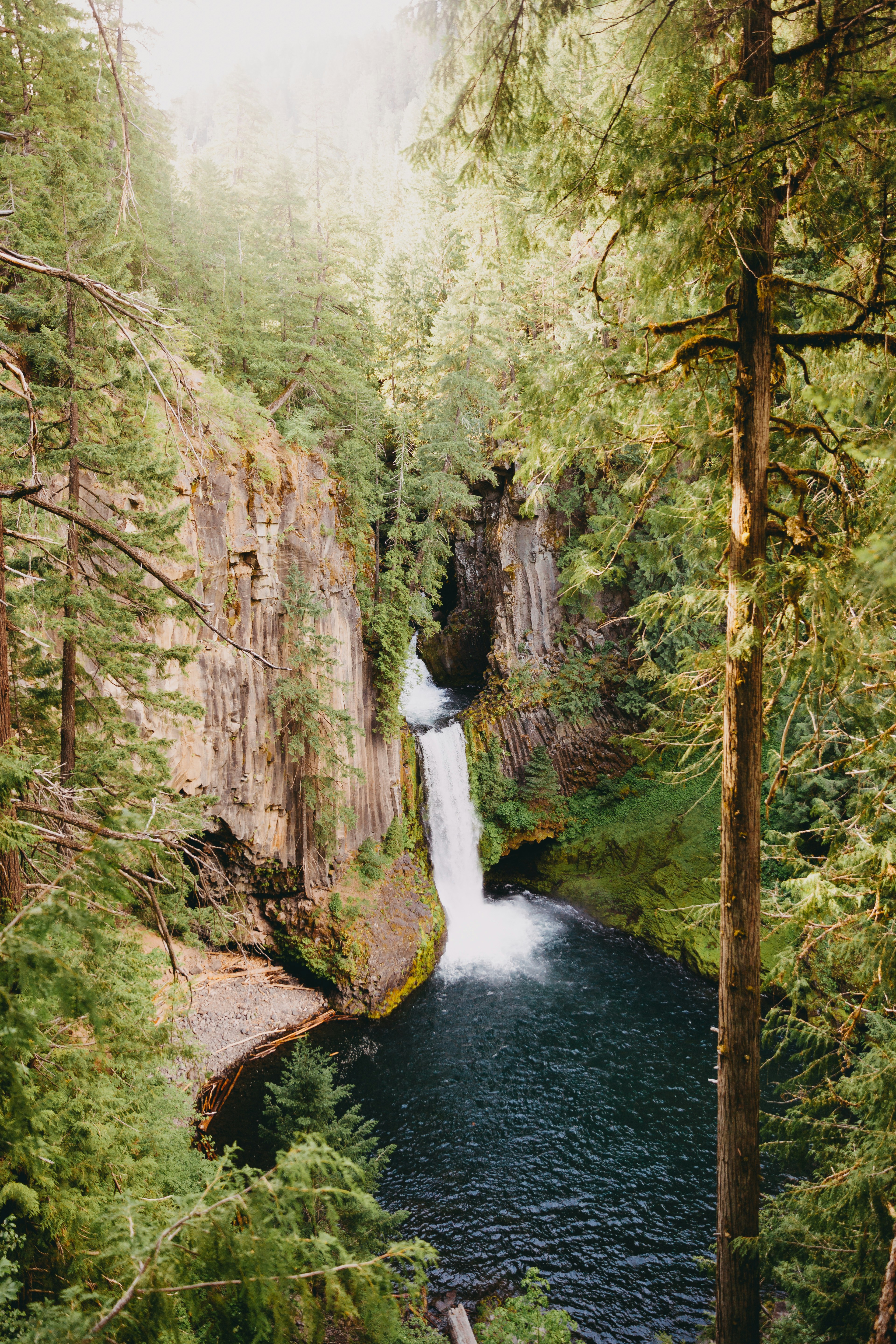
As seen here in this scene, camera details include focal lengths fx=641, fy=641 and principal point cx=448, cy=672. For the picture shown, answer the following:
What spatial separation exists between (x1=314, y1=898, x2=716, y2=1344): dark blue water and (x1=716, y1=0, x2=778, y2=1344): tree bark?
4.40 metres

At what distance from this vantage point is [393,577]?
14.1 meters

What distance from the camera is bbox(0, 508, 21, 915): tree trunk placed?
10.1ft

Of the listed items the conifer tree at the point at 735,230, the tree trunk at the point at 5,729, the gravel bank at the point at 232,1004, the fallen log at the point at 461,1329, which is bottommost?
the fallen log at the point at 461,1329

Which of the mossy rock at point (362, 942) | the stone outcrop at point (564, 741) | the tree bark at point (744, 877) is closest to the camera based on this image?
the tree bark at point (744, 877)

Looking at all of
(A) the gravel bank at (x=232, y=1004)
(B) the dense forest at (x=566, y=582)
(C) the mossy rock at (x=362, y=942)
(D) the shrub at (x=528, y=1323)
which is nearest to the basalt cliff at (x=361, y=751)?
(C) the mossy rock at (x=362, y=942)

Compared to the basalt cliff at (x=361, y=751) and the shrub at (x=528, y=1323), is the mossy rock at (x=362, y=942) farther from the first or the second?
the shrub at (x=528, y=1323)

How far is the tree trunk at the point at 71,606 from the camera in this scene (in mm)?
5227

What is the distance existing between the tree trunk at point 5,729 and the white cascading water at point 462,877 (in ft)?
37.4

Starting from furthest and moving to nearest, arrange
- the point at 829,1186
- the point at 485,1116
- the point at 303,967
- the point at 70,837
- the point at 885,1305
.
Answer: the point at 303,967 → the point at 485,1116 → the point at 829,1186 → the point at 70,837 → the point at 885,1305

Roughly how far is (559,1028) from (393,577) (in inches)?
370

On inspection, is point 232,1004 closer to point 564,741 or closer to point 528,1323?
point 528,1323

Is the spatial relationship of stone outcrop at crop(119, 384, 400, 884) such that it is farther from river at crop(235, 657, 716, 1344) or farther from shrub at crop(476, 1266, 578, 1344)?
shrub at crop(476, 1266, 578, 1344)

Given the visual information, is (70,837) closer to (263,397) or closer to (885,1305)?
(885,1305)

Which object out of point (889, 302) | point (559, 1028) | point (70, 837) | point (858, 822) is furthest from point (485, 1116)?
point (889, 302)
